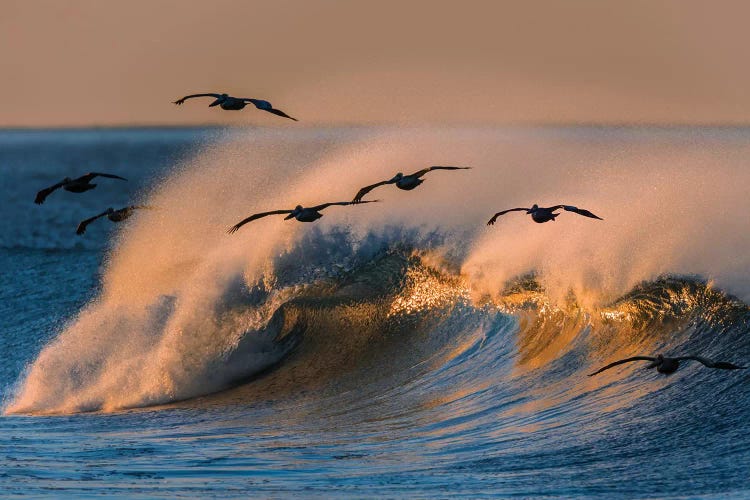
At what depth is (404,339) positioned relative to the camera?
79.4 ft

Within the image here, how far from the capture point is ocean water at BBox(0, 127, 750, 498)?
16.3 m

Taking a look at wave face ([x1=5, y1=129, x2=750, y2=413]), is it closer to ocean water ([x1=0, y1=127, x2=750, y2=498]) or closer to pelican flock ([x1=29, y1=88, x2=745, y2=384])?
ocean water ([x1=0, y1=127, x2=750, y2=498])

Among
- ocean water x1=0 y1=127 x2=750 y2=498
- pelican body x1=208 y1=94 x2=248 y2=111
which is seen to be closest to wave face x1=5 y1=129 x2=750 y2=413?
ocean water x1=0 y1=127 x2=750 y2=498

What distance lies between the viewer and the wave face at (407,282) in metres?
22.2

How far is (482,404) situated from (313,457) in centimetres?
348

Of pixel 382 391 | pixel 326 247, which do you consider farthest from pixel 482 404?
pixel 326 247

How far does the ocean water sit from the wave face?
5cm

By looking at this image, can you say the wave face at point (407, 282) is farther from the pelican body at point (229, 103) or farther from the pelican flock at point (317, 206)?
the pelican body at point (229, 103)

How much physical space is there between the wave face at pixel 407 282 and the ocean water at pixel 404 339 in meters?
0.05

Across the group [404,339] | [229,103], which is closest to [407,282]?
[404,339]

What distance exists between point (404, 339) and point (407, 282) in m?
2.15

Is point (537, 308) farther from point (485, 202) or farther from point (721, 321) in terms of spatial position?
point (485, 202)

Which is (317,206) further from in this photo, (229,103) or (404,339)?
(404,339)

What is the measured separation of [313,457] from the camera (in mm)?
17125
